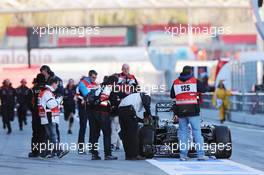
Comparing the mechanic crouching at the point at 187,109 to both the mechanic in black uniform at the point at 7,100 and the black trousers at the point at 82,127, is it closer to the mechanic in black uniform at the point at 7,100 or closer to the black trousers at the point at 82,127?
the black trousers at the point at 82,127

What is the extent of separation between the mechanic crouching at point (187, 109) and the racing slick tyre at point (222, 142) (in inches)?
19.2

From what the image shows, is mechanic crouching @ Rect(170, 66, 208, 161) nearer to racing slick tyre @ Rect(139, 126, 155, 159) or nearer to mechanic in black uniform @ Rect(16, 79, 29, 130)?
racing slick tyre @ Rect(139, 126, 155, 159)

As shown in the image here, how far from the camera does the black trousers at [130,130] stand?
19.6m

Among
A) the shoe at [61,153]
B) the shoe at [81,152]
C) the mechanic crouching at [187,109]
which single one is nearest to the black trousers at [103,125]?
the shoe at [61,153]

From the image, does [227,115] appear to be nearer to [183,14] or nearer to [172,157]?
[172,157]

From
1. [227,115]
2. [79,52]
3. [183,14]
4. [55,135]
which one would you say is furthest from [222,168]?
[183,14]

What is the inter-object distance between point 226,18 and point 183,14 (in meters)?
5.20

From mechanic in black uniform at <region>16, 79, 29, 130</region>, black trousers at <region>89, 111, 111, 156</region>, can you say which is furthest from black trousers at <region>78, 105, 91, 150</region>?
mechanic in black uniform at <region>16, 79, 29, 130</region>

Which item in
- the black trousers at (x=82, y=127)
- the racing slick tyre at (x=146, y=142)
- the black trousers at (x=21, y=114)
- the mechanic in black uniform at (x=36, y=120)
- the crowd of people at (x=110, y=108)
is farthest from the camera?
the black trousers at (x=21, y=114)

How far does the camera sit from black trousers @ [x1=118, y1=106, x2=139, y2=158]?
19.6 meters

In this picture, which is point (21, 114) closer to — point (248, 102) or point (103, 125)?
point (248, 102)

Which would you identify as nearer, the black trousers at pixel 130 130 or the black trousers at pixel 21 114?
the black trousers at pixel 130 130

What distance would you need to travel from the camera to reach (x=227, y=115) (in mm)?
38750

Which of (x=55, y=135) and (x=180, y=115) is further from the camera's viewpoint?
(x=55, y=135)
